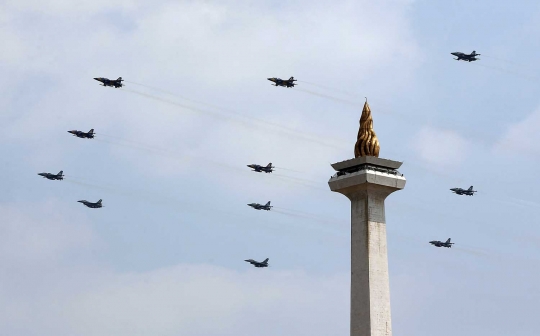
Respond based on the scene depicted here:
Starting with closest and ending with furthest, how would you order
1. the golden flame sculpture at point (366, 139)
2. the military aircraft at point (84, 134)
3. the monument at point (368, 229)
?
the monument at point (368, 229), the golden flame sculpture at point (366, 139), the military aircraft at point (84, 134)

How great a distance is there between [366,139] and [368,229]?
9293 mm

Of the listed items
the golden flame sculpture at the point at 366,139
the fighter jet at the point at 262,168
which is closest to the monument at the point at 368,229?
the golden flame sculpture at the point at 366,139

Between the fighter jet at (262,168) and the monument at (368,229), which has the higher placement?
the fighter jet at (262,168)

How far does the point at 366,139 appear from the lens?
358ft

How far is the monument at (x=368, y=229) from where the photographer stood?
10231cm

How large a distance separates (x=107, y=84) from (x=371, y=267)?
6382 centimetres

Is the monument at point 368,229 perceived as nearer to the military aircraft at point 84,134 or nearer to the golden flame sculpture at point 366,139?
the golden flame sculpture at point 366,139

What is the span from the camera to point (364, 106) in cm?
11288

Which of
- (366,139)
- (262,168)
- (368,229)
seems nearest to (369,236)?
(368,229)

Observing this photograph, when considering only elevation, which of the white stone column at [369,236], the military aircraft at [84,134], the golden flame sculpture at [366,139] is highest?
the military aircraft at [84,134]

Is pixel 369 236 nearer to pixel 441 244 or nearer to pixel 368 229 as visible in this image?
pixel 368 229

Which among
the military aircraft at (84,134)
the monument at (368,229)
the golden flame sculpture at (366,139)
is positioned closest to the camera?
the monument at (368,229)

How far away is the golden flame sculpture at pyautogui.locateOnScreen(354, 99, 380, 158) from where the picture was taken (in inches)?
4259

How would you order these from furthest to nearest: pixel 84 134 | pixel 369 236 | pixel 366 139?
1. pixel 84 134
2. pixel 366 139
3. pixel 369 236
